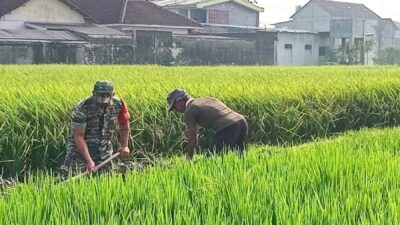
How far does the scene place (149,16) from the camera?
1304 inches

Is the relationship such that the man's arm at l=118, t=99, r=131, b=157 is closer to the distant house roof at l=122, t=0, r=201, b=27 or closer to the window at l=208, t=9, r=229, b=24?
the distant house roof at l=122, t=0, r=201, b=27

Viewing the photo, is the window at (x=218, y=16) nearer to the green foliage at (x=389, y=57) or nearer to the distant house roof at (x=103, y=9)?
the distant house roof at (x=103, y=9)

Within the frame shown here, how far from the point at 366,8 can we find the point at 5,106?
52.3 m

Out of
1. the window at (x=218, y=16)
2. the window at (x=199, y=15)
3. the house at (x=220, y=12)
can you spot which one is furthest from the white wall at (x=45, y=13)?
the window at (x=218, y=16)

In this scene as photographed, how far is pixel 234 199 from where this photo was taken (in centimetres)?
342

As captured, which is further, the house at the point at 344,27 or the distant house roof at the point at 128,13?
the house at the point at 344,27

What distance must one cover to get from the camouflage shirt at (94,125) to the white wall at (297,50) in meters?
32.0

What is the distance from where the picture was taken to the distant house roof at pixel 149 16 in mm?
31922

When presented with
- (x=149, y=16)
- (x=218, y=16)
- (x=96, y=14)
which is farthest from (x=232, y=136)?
(x=218, y=16)

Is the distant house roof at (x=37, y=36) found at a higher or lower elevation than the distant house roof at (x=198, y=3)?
lower

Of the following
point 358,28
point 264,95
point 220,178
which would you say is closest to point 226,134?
point 220,178

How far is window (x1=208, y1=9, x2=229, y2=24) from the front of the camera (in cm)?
4269

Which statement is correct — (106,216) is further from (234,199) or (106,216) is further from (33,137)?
(33,137)

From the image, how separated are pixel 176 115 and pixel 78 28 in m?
20.4
